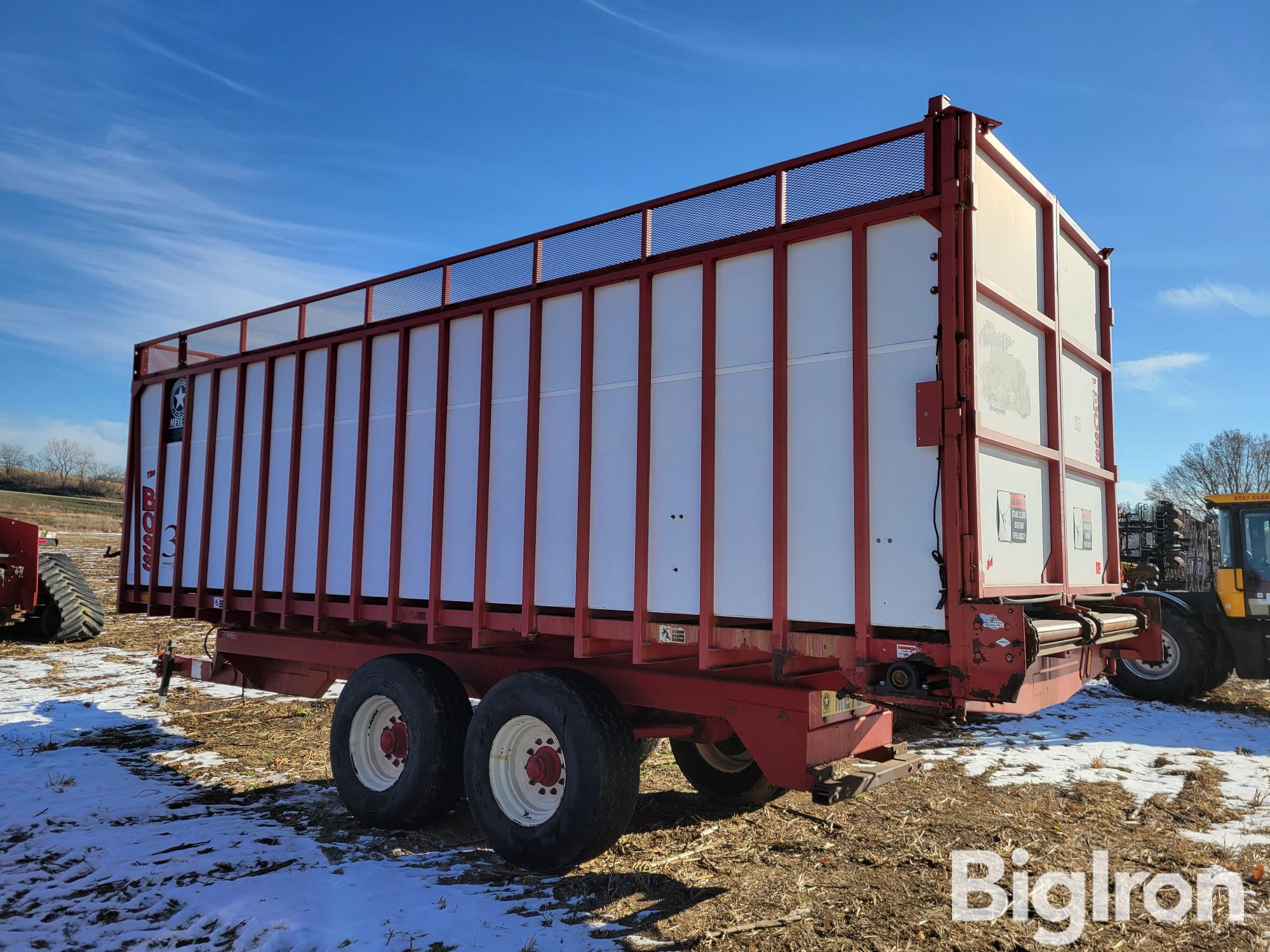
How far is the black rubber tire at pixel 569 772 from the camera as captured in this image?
4863 mm

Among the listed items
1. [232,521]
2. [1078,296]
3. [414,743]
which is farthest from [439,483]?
[1078,296]

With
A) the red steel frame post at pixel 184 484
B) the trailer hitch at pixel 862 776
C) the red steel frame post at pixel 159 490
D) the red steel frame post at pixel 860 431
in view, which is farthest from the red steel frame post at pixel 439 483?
the red steel frame post at pixel 159 490

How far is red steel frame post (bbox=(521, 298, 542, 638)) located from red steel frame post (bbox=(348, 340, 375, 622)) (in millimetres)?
1641

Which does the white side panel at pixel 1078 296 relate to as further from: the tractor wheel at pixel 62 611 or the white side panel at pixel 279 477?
the tractor wheel at pixel 62 611

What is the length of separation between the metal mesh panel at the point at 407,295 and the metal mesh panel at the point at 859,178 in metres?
2.94

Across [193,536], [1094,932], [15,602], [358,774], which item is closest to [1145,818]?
[1094,932]

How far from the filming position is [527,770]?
5.26 m

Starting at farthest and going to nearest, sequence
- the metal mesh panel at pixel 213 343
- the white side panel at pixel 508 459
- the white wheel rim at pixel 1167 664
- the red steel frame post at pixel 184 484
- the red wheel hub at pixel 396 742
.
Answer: the white wheel rim at pixel 1167 664, the red steel frame post at pixel 184 484, the metal mesh panel at pixel 213 343, the red wheel hub at pixel 396 742, the white side panel at pixel 508 459

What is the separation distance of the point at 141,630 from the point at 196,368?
11.0 meters

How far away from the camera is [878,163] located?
4.45 meters

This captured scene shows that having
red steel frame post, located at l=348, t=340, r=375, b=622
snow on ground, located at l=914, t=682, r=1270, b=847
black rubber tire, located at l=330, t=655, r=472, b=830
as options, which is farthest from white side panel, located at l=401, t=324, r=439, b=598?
snow on ground, located at l=914, t=682, r=1270, b=847

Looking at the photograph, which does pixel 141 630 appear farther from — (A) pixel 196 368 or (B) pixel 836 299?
(B) pixel 836 299

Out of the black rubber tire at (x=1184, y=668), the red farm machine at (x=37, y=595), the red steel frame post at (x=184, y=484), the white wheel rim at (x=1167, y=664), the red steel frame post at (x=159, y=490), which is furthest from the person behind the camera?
the red farm machine at (x=37, y=595)

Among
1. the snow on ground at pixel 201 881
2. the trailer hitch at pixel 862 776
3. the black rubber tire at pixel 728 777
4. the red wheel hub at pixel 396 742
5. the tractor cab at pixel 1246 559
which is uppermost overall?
the tractor cab at pixel 1246 559
